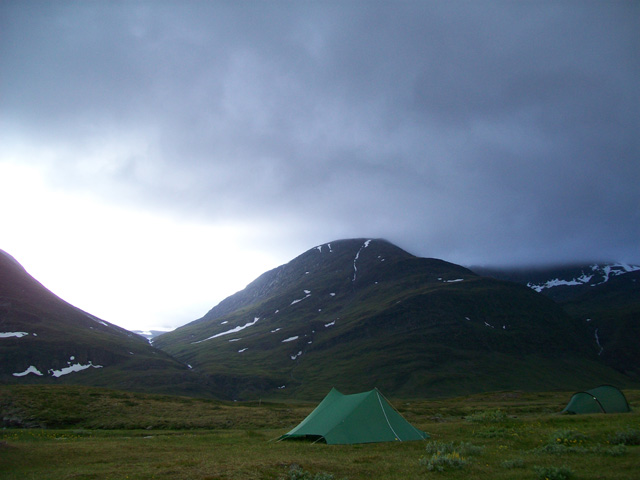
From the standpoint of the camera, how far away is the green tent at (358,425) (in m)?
26.4

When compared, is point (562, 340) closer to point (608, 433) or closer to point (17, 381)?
point (608, 433)

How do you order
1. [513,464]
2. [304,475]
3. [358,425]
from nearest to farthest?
[304,475]
[513,464]
[358,425]

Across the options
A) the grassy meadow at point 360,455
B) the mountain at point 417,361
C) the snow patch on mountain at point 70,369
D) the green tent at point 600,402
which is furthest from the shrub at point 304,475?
the snow patch on mountain at point 70,369

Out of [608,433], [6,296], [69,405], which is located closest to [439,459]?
[608,433]

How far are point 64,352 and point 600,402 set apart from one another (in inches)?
6105

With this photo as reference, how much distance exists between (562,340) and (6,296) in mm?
249815

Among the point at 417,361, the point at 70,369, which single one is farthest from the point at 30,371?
the point at 417,361

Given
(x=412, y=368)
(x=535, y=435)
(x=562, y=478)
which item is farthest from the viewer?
(x=412, y=368)

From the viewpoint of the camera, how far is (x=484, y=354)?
554 feet

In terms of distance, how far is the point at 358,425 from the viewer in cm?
2708

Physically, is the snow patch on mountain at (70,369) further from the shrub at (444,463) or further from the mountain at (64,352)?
the shrub at (444,463)

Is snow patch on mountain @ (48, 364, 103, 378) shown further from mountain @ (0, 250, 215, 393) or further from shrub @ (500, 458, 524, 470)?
shrub @ (500, 458, 524, 470)

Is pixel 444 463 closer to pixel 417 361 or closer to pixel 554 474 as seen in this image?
pixel 554 474

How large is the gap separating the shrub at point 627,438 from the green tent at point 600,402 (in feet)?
69.6
